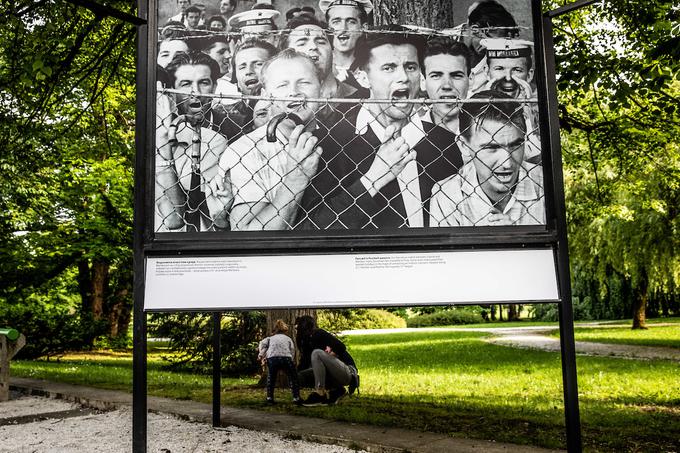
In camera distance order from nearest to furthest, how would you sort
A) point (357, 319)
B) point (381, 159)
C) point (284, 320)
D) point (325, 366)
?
point (381, 159), point (325, 366), point (284, 320), point (357, 319)

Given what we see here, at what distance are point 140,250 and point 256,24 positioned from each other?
1.34 meters

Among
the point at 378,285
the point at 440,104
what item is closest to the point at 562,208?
the point at 440,104

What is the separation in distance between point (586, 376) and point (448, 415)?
15.0ft

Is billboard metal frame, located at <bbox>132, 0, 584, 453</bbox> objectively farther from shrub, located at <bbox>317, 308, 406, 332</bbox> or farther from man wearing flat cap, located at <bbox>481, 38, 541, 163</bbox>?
shrub, located at <bbox>317, 308, 406, 332</bbox>

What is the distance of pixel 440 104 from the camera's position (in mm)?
3176

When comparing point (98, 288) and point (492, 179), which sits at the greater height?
point (492, 179)

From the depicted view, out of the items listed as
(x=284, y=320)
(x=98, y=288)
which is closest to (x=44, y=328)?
(x=98, y=288)

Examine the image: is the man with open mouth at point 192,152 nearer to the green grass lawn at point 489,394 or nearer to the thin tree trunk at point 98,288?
the green grass lawn at point 489,394

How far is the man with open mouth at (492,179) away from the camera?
10.4 ft

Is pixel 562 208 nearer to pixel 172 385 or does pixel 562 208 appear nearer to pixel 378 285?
pixel 378 285

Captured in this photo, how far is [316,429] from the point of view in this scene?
581cm

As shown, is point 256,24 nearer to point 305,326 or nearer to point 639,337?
point 305,326

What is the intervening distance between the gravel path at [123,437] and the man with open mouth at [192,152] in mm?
2855

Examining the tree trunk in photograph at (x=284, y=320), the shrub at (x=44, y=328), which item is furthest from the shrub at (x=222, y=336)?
the shrub at (x=44, y=328)
